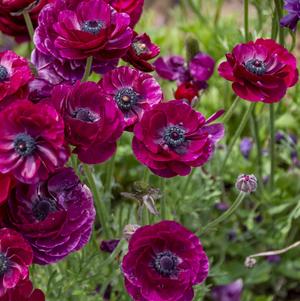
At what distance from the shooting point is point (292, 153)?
1725 millimetres

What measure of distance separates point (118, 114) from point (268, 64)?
0.29 metres

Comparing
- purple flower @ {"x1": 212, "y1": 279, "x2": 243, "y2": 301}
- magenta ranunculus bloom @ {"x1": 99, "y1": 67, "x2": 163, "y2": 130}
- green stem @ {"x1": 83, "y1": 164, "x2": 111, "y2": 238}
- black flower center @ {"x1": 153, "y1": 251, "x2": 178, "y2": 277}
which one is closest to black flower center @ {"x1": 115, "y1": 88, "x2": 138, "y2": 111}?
magenta ranunculus bloom @ {"x1": 99, "y1": 67, "x2": 163, "y2": 130}

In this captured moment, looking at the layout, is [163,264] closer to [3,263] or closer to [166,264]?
[166,264]

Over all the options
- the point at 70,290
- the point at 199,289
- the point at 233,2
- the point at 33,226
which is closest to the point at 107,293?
the point at 70,290

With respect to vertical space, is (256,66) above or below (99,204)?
above

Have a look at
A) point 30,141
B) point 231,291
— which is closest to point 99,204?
point 30,141

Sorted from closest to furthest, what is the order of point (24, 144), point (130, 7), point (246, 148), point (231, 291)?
point (24, 144) < point (130, 7) < point (231, 291) < point (246, 148)

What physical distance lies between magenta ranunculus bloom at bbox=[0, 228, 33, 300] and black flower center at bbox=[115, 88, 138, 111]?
0.24 meters

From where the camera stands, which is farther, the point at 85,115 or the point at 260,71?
the point at 260,71

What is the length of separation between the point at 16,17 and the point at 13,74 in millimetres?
248

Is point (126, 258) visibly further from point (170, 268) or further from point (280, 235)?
point (280, 235)

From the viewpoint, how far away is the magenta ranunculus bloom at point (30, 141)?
0.85 metres

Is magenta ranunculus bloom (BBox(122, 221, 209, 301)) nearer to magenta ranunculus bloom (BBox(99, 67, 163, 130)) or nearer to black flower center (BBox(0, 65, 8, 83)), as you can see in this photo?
magenta ranunculus bloom (BBox(99, 67, 163, 130))

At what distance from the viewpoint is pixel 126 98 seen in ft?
3.30
